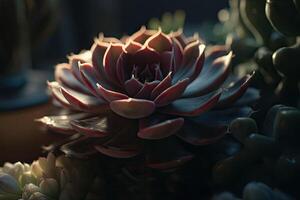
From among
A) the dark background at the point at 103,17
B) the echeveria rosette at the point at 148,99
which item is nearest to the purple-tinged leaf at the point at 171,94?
the echeveria rosette at the point at 148,99

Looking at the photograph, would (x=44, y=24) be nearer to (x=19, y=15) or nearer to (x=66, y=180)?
(x=19, y=15)

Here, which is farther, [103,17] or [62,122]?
[103,17]

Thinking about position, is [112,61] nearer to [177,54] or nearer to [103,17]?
[177,54]

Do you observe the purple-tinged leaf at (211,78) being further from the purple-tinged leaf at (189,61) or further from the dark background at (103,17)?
the dark background at (103,17)

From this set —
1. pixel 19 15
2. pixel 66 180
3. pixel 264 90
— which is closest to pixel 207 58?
pixel 264 90

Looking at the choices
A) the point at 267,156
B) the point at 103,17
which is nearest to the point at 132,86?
the point at 267,156
